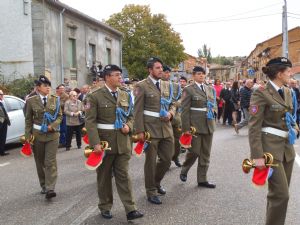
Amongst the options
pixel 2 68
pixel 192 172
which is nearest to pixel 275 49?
pixel 2 68

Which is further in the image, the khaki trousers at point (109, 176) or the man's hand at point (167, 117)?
the man's hand at point (167, 117)

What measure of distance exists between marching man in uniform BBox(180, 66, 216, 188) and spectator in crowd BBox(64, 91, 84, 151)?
17.0 feet

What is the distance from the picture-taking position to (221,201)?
236 inches

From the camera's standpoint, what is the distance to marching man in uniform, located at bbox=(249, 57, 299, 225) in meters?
4.18

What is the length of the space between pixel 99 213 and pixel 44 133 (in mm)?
1808

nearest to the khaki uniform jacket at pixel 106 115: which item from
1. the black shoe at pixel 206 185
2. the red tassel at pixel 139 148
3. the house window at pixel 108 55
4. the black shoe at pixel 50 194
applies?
the red tassel at pixel 139 148

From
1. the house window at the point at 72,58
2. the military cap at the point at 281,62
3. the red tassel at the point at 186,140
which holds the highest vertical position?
the house window at the point at 72,58

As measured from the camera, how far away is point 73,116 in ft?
38.1

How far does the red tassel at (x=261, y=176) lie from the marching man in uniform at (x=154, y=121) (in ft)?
7.06

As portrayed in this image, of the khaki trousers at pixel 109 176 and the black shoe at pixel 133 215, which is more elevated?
the khaki trousers at pixel 109 176

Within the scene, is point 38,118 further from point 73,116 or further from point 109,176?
point 73,116

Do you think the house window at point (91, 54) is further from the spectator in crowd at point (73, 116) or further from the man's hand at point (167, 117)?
the man's hand at point (167, 117)

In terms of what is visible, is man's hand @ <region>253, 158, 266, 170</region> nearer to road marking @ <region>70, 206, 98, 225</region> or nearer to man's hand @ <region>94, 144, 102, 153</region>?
man's hand @ <region>94, 144, 102, 153</region>

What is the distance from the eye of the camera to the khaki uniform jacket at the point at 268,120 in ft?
13.9
